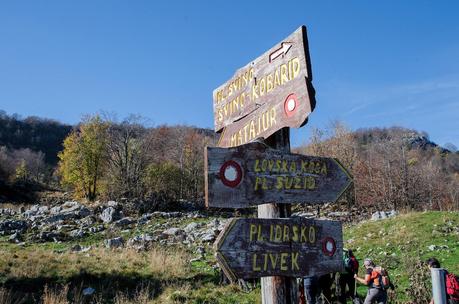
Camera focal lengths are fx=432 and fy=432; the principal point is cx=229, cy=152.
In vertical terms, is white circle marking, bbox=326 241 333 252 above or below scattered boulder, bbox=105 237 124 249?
above

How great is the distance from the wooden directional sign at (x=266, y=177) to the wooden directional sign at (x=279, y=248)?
0.66 ft

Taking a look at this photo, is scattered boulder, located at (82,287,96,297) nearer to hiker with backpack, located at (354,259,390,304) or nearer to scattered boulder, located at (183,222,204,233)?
hiker with backpack, located at (354,259,390,304)

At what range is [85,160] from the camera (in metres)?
42.4

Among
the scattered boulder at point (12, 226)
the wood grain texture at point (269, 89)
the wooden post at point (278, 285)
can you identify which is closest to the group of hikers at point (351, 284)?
the wooden post at point (278, 285)

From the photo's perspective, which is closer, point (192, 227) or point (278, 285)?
point (278, 285)

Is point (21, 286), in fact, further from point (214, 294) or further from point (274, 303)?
point (274, 303)

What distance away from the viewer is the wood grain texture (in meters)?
3.87

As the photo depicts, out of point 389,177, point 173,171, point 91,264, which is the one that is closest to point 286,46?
point 91,264

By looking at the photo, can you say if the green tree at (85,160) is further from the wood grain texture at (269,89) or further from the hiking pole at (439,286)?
the hiking pole at (439,286)

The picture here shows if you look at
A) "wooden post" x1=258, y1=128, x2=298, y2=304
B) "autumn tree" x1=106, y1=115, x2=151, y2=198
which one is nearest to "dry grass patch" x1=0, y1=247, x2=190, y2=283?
"wooden post" x1=258, y1=128, x2=298, y2=304

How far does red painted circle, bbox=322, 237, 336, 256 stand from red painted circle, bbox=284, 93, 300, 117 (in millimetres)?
1180

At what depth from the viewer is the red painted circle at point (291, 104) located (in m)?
3.92

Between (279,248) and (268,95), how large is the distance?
152 cm

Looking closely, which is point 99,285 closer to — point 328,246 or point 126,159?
point 328,246
